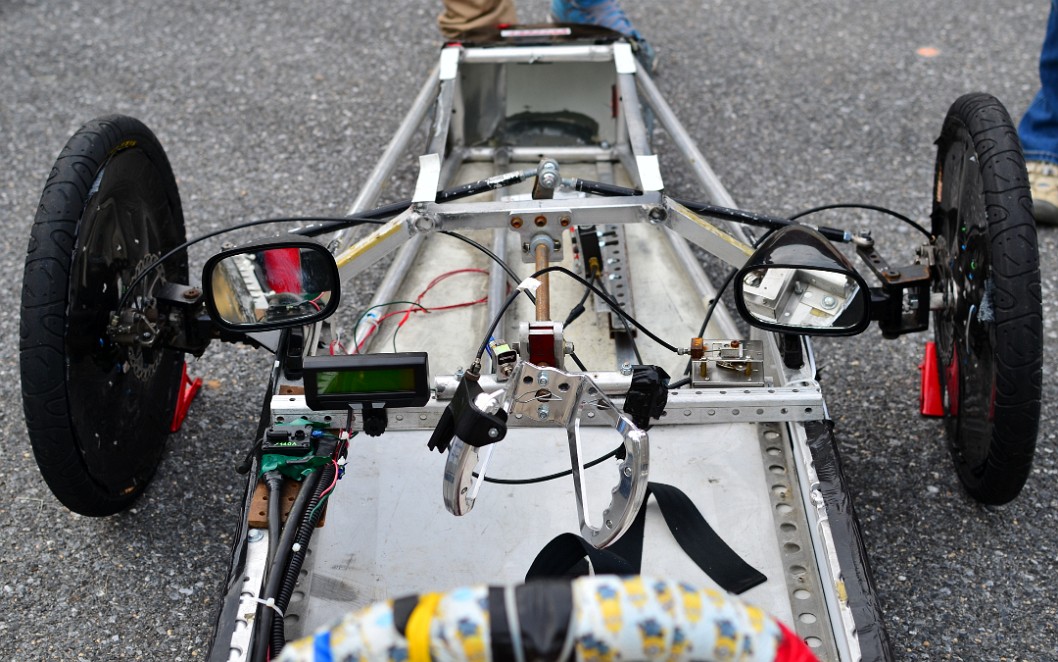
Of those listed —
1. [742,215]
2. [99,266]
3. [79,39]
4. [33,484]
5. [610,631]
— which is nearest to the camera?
[610,631]

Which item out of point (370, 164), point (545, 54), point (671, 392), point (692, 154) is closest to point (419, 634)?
point (671, 392)

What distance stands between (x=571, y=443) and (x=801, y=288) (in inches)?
31.1

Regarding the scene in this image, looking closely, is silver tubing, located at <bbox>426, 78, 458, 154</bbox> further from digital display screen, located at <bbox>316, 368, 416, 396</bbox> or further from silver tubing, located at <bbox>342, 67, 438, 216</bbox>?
digital display screen, located at <bbox>316, 368, 416, 396</bbox>

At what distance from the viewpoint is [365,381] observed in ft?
8.15

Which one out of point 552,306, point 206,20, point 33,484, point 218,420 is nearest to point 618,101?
point 552,306

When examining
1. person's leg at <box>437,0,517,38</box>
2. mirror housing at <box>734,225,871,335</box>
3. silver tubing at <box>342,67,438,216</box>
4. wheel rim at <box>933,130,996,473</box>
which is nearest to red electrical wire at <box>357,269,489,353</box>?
silver tubing at <box>342,67,438,216</box>

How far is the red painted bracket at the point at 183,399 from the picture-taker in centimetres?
357

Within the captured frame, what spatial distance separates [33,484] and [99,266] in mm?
981

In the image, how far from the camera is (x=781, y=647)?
156 centimetres

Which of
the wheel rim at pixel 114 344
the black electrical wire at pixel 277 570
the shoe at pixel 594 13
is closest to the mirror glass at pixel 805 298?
the black electrical wire at pixel 277 570

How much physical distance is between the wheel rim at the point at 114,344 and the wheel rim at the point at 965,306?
2.28m

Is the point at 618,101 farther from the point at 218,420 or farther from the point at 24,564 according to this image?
the point at 24,564

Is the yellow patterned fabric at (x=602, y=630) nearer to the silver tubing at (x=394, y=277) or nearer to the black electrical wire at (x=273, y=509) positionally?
the black electrical wire at (x=273, y=509)

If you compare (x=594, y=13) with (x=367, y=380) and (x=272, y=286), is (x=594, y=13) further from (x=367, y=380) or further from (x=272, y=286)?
(x=367, y=380)
